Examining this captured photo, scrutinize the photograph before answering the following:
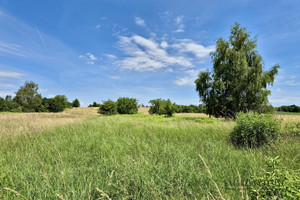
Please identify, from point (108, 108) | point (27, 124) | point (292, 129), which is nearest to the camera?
point (292, 129)

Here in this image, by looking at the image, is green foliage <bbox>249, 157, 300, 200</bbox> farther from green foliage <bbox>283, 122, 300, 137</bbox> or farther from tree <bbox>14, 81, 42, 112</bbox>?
tree <bbox>14, 81, 42, 112</bbox>

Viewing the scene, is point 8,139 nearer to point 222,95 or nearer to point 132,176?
point 132,176

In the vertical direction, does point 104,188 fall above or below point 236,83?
below

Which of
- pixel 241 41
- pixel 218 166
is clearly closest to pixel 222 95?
pixel 241 41

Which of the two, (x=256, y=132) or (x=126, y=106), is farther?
(x=126, y=106)

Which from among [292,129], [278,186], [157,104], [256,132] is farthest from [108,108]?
[278,186]

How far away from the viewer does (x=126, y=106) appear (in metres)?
34.3

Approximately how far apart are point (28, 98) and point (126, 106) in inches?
1272

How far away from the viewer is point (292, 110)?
1676 inches

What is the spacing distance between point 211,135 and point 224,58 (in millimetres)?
14998

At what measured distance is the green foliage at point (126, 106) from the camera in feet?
111

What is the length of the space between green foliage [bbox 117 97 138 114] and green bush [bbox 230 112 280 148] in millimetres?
29125

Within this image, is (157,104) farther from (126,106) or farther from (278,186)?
(278,186)

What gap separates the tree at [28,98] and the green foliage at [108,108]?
25986 millimetres
